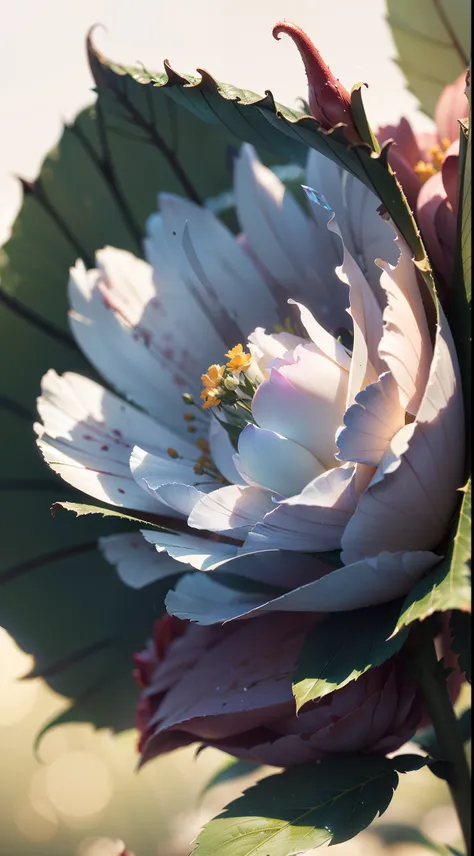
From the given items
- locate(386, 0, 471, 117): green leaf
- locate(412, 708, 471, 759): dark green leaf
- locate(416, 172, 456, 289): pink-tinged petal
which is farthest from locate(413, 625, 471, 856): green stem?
locate(386, 0, 471, 117): green leaf

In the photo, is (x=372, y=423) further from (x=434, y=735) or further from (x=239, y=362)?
(x=434, y=735)

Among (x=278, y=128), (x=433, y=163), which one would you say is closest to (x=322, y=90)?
(x=278, y=128)

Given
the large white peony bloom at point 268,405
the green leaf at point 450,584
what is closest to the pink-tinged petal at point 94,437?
the large white peony bloom at point 268,405

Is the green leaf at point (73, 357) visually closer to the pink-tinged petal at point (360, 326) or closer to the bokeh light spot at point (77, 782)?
the bokeh light spot at point (77, 782)

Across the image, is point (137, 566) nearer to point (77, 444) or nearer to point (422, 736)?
point (77, 444)

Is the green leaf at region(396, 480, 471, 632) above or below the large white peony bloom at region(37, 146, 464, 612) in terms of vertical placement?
below

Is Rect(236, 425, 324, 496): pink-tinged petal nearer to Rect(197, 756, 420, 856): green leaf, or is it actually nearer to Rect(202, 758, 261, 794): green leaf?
Rect(197, 756, 420, 856): green leaf

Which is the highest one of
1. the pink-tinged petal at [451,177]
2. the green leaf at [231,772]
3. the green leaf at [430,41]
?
the green leaf at [430,41]
